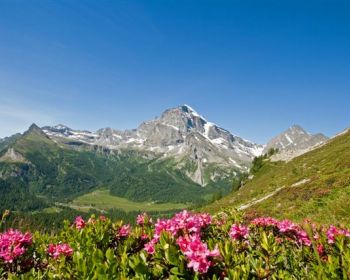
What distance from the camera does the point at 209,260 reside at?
4680 mm

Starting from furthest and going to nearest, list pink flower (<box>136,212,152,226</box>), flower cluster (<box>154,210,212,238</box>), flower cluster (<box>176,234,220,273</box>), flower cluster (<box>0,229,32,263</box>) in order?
pink flower (<box>136,212,152,226</box>) < flower cluster (<box>0,229,32,263</box>) < flower cluster (<box>154,210,212,238</box>) < flower cluster (<box>176,234,220,273</box>)

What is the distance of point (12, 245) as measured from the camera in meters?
6.98

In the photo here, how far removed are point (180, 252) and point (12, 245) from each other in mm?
3877

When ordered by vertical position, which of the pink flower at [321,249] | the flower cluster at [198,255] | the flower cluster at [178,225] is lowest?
the pink flower at [321,249]

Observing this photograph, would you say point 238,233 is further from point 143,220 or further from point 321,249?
point 143,220

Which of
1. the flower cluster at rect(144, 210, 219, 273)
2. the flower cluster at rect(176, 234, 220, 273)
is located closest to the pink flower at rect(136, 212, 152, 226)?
the flower cluster at rect(144, 210, 219, 273)

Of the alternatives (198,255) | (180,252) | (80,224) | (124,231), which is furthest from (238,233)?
(80,224)

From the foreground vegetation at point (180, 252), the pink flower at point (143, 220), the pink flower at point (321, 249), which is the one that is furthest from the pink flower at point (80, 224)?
the pink flower at point (321, 249)

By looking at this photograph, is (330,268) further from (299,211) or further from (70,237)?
(299,211)

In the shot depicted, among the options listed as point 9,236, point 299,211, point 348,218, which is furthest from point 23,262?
point 299,211

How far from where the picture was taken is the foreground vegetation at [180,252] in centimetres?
463

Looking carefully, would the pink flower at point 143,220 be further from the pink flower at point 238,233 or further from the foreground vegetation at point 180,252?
the pink flower at point 238,233

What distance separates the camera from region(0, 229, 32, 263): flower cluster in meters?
6.66

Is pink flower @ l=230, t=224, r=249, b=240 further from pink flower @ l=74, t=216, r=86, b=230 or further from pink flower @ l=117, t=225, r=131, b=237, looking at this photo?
pink flower @ l=74, t=216, r=86, b=230
